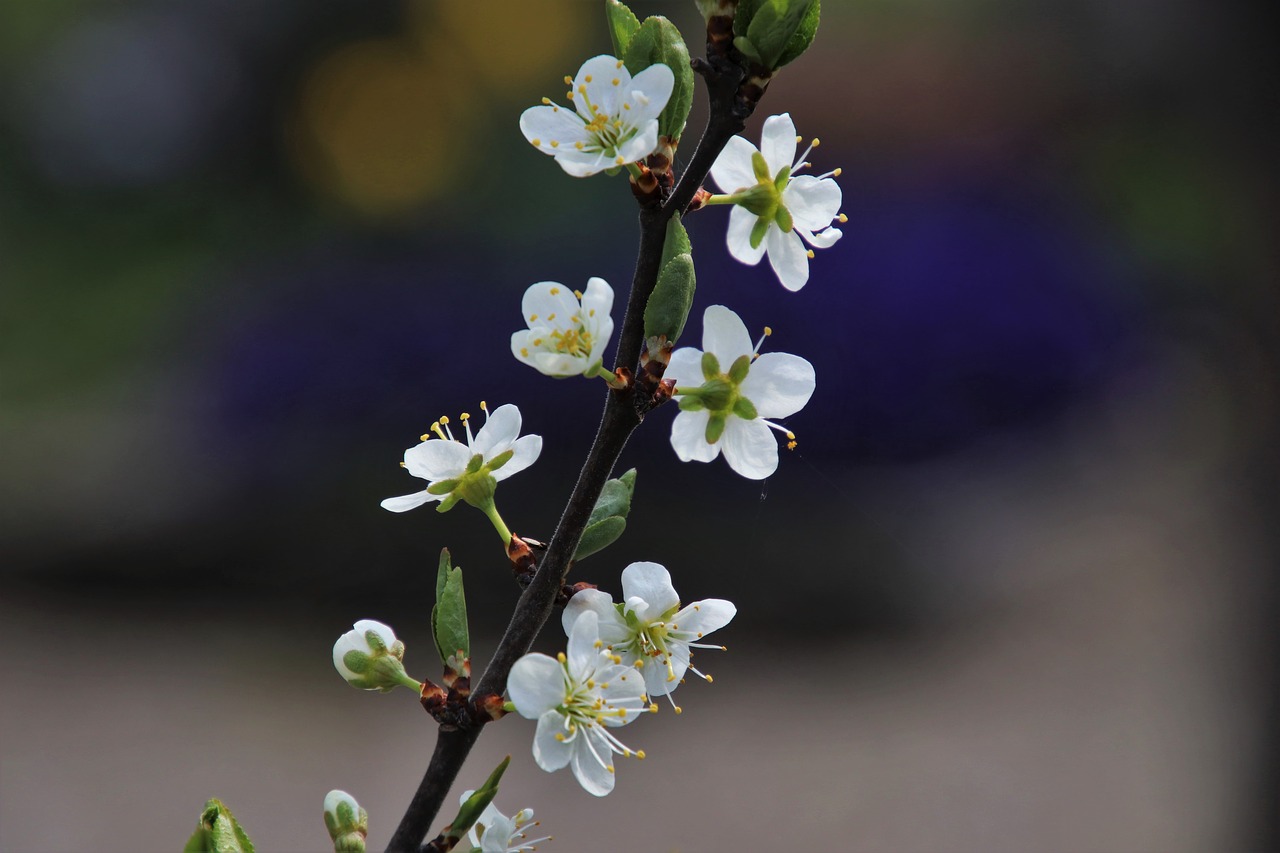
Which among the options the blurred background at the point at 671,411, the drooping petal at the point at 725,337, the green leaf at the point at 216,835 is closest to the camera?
the green leaf at the point at 216,835

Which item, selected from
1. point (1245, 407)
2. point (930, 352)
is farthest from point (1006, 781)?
point (1245, 407)

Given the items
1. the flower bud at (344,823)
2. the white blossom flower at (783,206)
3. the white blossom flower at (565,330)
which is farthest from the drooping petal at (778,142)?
the flower bud at (344,823)

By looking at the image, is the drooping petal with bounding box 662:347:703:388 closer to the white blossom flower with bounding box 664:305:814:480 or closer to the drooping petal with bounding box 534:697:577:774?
the white blossom flower with bounding box 664:305:814:480

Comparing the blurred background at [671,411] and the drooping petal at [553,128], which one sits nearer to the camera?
the drooping petal at [553,128]

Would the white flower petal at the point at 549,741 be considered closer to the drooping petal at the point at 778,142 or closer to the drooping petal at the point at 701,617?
the drooping petal at the point at 701,617

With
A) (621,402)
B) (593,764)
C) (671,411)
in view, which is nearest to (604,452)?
(621,402)

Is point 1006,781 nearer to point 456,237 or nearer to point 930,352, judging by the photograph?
point 930,352

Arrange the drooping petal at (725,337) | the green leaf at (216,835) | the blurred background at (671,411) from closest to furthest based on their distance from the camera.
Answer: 1. the green leaf at (216,835)
2. the drooping petal at (725,337)
3. the blurred background at (671,411)
